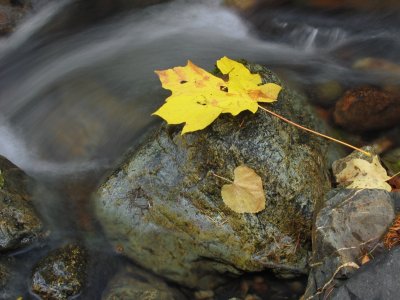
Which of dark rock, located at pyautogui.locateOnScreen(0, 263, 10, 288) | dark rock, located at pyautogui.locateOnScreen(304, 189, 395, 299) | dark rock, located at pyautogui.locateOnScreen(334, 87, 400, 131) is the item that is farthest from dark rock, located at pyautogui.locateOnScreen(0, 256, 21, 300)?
dark rock, located at pyautogui.locateOnScreen(334, 87, 400, 131)

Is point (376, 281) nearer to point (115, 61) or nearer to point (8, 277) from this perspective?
point (8, 277)

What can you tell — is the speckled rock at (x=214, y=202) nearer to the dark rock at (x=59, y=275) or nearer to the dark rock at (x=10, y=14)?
the dark rock at (x=59, y=275)

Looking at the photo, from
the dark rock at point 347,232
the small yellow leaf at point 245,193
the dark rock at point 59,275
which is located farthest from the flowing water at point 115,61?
the dark rock at point 347,232

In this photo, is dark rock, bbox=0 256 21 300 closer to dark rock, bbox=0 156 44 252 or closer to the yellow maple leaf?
dark rock, bbox=0 156 44 252

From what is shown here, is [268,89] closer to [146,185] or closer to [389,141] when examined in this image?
[146,185]

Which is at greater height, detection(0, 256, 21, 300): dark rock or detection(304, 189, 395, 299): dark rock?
detection(0, 256, 21, 300): dark rock

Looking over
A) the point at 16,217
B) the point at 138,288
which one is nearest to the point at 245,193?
the point at 138,288
